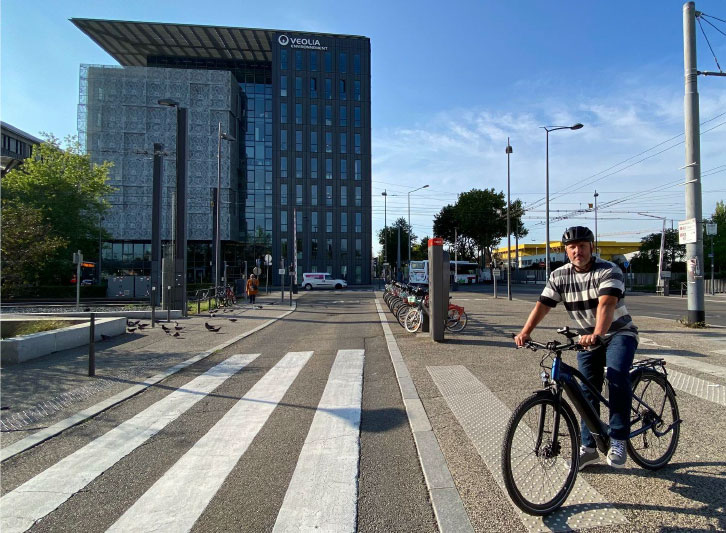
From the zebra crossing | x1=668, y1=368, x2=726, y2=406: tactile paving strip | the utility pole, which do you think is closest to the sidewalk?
the zebra crossing

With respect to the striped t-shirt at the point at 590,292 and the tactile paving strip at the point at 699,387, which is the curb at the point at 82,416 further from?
the tactile paving strip at the point at 699,387

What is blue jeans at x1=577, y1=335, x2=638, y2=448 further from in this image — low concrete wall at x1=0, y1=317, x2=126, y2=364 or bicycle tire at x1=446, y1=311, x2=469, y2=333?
low concrete wall at x1=0, y1=317, x2=126, y2=364

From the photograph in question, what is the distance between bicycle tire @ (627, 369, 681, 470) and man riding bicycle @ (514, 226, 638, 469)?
0.27 metres

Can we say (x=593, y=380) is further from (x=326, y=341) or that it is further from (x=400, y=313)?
(x=400, y=313)

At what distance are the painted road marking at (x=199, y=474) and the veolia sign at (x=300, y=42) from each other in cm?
6048

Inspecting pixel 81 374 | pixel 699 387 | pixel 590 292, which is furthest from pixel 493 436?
pixel 81 374

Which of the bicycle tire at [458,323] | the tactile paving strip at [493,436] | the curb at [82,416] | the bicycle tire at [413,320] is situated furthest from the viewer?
the bicycle tire at [413,320]

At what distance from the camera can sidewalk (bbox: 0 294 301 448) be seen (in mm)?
5299

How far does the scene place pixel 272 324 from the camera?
15492 mm

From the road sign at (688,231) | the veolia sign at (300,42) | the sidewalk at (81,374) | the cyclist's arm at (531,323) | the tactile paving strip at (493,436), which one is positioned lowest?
the sidewalk at (81,374)

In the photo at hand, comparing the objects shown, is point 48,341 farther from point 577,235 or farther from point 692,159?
point 692,159

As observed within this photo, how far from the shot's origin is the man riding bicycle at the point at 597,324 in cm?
313

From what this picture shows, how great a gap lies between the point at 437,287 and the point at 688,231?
685cm

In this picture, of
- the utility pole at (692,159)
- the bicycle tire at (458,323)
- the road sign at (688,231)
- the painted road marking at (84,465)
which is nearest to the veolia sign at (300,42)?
the utility pole at (692,159)
